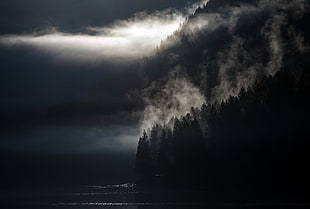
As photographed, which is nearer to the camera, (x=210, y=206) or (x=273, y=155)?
(x=210, y=206)

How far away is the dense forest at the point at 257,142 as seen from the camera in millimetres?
137125

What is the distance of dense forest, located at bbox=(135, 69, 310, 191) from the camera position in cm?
13712

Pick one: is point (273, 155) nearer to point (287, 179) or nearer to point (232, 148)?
point (287, 179)

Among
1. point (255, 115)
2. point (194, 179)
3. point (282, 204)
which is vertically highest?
point (255, 115)

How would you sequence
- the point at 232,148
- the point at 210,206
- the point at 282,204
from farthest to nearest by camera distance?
the point at 232,148, the point at 210,206, the point at 282,204

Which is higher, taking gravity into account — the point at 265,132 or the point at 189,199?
the point at 265,132

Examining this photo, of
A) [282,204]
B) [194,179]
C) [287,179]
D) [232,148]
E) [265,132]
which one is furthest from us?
[194,179]

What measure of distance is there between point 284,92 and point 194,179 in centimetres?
3837

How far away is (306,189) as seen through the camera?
128m

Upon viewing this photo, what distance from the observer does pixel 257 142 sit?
148m

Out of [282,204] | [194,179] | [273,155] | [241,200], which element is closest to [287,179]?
[273,155]

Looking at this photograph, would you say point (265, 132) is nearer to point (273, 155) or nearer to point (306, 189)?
point (273, 155)

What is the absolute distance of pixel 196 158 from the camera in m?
172

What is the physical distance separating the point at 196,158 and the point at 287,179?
40.5 metres
